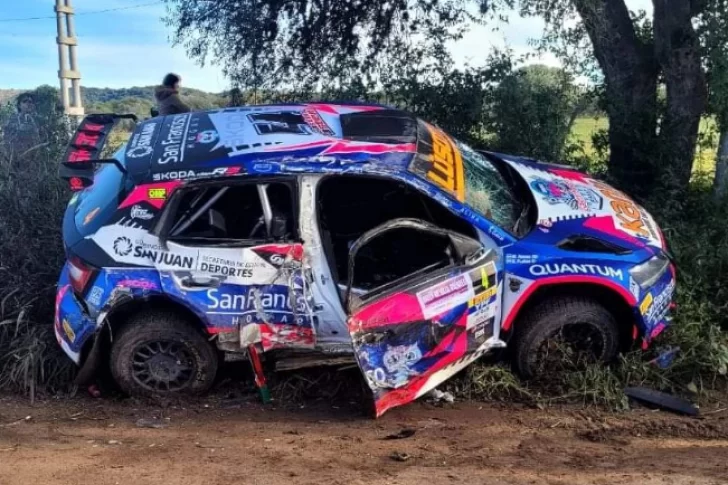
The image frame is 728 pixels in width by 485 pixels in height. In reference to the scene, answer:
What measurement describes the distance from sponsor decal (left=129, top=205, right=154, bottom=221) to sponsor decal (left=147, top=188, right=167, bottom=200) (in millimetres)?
99

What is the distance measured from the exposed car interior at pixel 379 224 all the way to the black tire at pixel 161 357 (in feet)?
3.65

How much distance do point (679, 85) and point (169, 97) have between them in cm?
586

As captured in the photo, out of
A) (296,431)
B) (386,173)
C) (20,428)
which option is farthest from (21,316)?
(386,173)

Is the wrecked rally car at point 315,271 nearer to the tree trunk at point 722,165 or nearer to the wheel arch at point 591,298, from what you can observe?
the wheel arch at point 591,298

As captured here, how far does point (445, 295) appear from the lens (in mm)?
4441

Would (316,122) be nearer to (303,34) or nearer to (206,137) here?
(206,137)

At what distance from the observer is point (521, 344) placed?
15.9ft

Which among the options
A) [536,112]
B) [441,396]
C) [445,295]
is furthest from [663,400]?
[536,112]

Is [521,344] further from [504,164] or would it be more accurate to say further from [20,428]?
[20,428]

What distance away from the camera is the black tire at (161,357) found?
4707 millimetres

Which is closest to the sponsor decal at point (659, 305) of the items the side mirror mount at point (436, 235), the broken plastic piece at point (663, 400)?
the broken plastic piece at point (663, 400)

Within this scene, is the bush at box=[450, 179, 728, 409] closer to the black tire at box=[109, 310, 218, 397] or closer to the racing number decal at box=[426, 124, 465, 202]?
the racing number decal at box=[426, 124, 465, 202]

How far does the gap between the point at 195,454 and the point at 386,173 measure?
211 centimetres

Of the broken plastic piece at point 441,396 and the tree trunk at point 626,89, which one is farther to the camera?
the tree trunk at point 626,89
